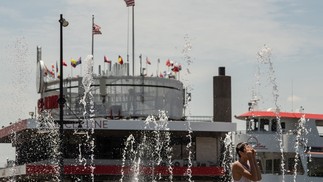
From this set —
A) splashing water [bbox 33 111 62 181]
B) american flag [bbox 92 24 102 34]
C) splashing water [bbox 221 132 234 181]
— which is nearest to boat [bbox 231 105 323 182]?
splashing water [bbox 221 132 234 181]

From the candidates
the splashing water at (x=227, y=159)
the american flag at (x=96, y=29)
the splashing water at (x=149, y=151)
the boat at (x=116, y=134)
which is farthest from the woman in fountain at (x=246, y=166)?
the american flag at (x=96, y=29)

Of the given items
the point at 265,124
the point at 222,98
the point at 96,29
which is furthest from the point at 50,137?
the point at 222,98

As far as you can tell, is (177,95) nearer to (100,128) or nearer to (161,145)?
(161,145)

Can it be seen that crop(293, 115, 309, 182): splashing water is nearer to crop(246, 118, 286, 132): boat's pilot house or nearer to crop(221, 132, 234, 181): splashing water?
crop(246, 118, 286, 132): boat's pilot house

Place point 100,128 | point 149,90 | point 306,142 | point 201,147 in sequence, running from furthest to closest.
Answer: point 149,90, point 201,147, point 100,128, point 306,142

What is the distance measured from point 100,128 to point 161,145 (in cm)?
688

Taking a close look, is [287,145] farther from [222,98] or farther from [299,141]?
[222,98]

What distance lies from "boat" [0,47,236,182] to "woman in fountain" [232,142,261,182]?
131 ft

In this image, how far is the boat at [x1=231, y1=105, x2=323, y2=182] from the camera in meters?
39.8

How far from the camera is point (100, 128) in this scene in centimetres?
5509

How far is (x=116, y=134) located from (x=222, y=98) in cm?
2798

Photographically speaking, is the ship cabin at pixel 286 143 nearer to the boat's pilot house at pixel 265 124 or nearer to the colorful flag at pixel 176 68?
the boat's pilot house at pixel 265 124

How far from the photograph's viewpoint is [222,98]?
279 feet

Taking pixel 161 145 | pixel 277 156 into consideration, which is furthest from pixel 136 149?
pixel 277 156
